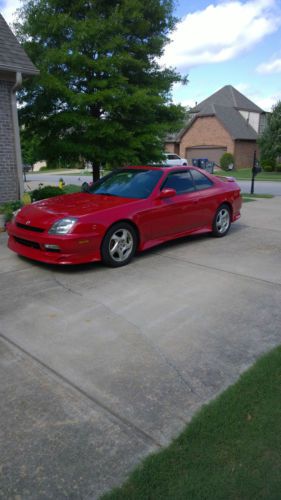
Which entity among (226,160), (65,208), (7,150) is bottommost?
(65,208)

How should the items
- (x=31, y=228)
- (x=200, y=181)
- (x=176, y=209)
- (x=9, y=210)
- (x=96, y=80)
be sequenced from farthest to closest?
1. (x=96, y=80)
2. (x=9, y=210)
3. (x=200, y=181)
4. (x=176, y=209)
5. (x=31, y=228)

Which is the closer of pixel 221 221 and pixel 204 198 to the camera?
pixel 204 198

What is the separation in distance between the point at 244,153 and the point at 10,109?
3602 centimetres

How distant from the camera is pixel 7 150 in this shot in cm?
912

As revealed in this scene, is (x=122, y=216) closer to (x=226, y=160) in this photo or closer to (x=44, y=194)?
(x=44, y=194)

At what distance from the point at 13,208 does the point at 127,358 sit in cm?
590

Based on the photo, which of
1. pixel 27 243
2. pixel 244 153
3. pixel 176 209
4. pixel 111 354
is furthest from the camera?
pixel 244 153

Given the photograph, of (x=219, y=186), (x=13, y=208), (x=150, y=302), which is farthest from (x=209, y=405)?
(x=13, y=208)

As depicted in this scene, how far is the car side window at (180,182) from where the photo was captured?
6371 mm

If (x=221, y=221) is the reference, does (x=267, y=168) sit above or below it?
above

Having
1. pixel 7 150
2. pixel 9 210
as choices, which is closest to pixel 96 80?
pixel 7 150

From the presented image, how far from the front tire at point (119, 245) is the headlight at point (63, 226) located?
497mm

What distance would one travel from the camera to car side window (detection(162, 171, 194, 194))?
20.9 feet

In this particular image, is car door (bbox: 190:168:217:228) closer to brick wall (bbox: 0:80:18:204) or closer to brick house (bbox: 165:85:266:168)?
brick wall (bbox: 0:80:18:204)
